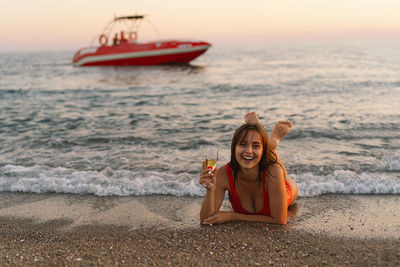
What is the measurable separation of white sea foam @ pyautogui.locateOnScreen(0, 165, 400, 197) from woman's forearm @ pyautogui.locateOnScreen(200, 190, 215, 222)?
108cm

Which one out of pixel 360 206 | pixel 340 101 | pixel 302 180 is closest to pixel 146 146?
pixel 302 180

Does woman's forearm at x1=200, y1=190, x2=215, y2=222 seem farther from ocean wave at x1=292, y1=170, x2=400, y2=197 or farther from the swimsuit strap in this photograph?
ocean wave at x1=292, y1=170, x2=400, y2=197

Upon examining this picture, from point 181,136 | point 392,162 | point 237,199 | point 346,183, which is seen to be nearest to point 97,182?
point 237,199

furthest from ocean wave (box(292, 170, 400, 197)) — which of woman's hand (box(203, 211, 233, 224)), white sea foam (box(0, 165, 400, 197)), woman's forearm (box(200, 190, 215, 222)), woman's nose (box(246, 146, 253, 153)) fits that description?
woman's nose (box(246, 146, 253, 153))

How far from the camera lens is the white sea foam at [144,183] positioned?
14.0 feet

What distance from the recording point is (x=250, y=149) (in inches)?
112

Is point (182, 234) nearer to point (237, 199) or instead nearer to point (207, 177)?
point (237, 199)

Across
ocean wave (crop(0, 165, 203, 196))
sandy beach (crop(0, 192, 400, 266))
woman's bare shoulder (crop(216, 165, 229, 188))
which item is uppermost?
woman's bare shoulder (crop(216, 165, 229, 188))

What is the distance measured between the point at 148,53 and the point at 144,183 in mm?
26232

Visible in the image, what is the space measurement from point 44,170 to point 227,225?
3.48m

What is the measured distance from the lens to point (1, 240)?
305cm

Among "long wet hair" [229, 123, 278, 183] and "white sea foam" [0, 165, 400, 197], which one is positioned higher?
"long wet hair" [229, 123, 278, 183]

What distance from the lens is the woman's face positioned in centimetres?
287

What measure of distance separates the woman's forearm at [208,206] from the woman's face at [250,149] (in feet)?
1.32
